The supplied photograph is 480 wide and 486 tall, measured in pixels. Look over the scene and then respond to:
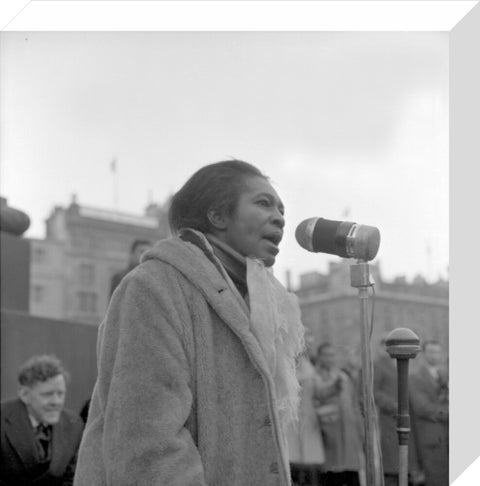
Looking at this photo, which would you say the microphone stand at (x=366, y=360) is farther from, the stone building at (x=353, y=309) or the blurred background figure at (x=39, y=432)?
the stone building at (x=353, y=309)

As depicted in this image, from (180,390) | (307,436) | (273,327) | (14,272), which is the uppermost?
(14,272)

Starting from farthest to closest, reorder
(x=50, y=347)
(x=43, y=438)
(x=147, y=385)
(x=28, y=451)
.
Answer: (x=50, y=347) → (x=43, y=438) → (x=28, y=451) → (x=147, y=385)

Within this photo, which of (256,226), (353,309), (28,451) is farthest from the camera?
(353,309)

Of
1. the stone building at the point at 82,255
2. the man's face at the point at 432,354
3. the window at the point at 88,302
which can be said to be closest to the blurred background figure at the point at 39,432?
the man's face at the point at 432,354

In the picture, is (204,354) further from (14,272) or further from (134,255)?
(14,272)

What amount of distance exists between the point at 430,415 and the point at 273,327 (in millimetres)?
3797

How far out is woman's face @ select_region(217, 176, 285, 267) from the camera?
78.7 inches

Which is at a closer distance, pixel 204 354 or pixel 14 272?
pixel 204 354

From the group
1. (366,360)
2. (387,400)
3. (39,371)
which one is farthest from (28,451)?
(387,400)

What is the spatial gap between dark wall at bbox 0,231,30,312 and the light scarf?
130 inches

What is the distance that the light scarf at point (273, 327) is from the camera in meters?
1.92

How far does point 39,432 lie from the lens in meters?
3.91

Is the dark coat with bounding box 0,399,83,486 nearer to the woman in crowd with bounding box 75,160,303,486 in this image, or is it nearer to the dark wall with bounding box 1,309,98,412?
the dark wall with bounding box 1,309,98,412

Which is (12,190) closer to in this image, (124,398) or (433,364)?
(433,364)
